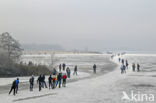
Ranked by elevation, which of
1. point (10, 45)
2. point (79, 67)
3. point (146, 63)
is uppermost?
point (10, 45)

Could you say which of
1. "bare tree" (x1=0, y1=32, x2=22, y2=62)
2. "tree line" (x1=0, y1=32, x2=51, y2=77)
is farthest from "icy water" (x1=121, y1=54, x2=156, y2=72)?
"bare tree" (x1=0, y1=32, x2=22, y2=62)

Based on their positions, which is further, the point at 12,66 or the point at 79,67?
the point at 79,67

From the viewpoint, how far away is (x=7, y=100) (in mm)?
14062

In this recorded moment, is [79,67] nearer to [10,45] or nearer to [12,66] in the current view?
[10,45]

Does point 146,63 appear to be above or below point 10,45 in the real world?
below

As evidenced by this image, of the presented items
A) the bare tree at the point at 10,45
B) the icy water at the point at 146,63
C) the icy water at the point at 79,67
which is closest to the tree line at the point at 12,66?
the bare tree at the point at 10,45

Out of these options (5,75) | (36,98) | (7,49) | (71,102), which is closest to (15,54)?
(7,49)

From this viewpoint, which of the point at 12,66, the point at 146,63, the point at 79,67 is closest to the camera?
the point at 12,66

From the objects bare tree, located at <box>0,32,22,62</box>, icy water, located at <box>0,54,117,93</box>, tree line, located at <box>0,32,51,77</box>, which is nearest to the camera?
icy water, located at <box>0,54,117,93</box>

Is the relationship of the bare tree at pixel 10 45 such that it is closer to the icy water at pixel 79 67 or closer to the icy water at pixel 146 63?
the icy water at pixel 79 67

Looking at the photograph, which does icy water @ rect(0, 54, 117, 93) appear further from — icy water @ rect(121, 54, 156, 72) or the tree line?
icy water @ rect(121, 54, 156, 72)

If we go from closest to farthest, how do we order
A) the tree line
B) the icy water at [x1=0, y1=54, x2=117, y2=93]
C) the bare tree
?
1. the icy water at [x1=0, y1=54, x2=117, y2=93]
2. the tree line
3. the bare tree

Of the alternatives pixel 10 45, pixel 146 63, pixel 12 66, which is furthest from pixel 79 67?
pixel 146 63

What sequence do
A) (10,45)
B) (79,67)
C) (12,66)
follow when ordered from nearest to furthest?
(12,66) → (10,45) → (79,67)
